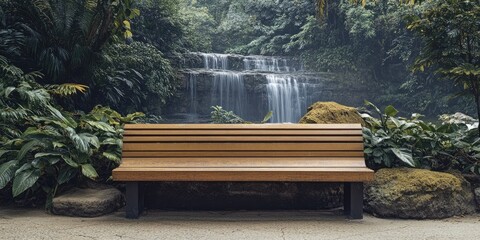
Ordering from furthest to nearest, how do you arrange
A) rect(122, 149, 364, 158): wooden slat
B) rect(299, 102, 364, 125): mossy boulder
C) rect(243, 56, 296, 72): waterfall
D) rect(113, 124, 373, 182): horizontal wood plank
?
Answer: rect(243, 56, 296, 72): waterfall
rect(299, 102, 364, 125): mossy boulder
rect(122, 149, 364, 158): wooden slat
rect(113, 124, 373, 182): horizontal wood plank

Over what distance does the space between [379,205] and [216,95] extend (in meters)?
17.0

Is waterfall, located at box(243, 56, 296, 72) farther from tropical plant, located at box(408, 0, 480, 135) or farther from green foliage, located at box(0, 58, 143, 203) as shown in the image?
green foliage, located at box(0, 58, 143, 203)

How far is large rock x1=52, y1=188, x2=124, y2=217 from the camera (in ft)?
13.6

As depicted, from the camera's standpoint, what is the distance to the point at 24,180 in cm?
409

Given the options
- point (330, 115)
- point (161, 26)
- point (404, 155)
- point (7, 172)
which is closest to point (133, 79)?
point (161, 26)

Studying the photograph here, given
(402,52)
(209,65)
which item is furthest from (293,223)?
(402,52)

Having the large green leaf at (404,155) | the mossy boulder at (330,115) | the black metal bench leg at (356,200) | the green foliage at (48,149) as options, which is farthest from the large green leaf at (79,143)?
the large green leaf at (404,155)

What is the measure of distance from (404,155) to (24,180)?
3670mm

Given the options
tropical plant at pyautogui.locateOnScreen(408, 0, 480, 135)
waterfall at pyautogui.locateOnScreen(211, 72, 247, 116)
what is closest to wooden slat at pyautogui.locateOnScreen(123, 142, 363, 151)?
tropical plant at pyautogui.locateOnScreen(408, 0, 480, 135)

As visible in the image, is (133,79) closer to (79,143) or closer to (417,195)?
(79,143)

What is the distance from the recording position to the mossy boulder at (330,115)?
573 cm

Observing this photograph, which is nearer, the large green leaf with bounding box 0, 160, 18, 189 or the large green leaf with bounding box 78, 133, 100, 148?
the large green leaf with bounding box 0, 160, 18, 189

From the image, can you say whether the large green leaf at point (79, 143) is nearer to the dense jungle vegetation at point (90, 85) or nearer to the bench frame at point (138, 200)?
the dense jungle vegetation at point (90, 85)

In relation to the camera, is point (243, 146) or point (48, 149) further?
point (48, 149)
